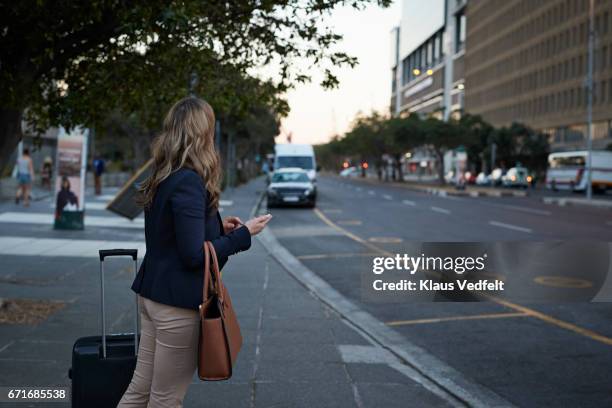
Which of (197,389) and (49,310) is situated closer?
(197,389)

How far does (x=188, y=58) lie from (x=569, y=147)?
2940 inches

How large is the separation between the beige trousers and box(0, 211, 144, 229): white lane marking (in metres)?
17.0

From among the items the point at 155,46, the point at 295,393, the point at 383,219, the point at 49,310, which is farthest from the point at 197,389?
the point at 383,219

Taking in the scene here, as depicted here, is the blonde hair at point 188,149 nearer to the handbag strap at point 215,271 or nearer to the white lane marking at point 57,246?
the handbag strap at point 215,271

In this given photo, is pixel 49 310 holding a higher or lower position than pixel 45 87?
lower

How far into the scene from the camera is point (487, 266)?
6855 millimetres

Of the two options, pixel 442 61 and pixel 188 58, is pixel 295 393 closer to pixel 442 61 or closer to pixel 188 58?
pixel 188 58

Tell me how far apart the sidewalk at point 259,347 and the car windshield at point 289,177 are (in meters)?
21.7

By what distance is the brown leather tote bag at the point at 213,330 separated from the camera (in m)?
3.33

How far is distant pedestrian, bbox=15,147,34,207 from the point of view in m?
25.3

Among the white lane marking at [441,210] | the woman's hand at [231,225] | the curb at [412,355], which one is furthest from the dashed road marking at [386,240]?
the woman's hand at [231,225]

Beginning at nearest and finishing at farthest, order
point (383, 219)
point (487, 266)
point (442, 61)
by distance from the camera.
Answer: point (487, 266), point (383, 219), point (442, 61)

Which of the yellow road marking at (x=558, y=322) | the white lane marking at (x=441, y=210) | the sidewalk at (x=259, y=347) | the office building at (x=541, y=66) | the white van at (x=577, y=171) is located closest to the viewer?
the sidewalk at (x=259, y=347)

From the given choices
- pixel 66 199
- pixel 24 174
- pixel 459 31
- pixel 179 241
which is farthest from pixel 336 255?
pixel 459 31
